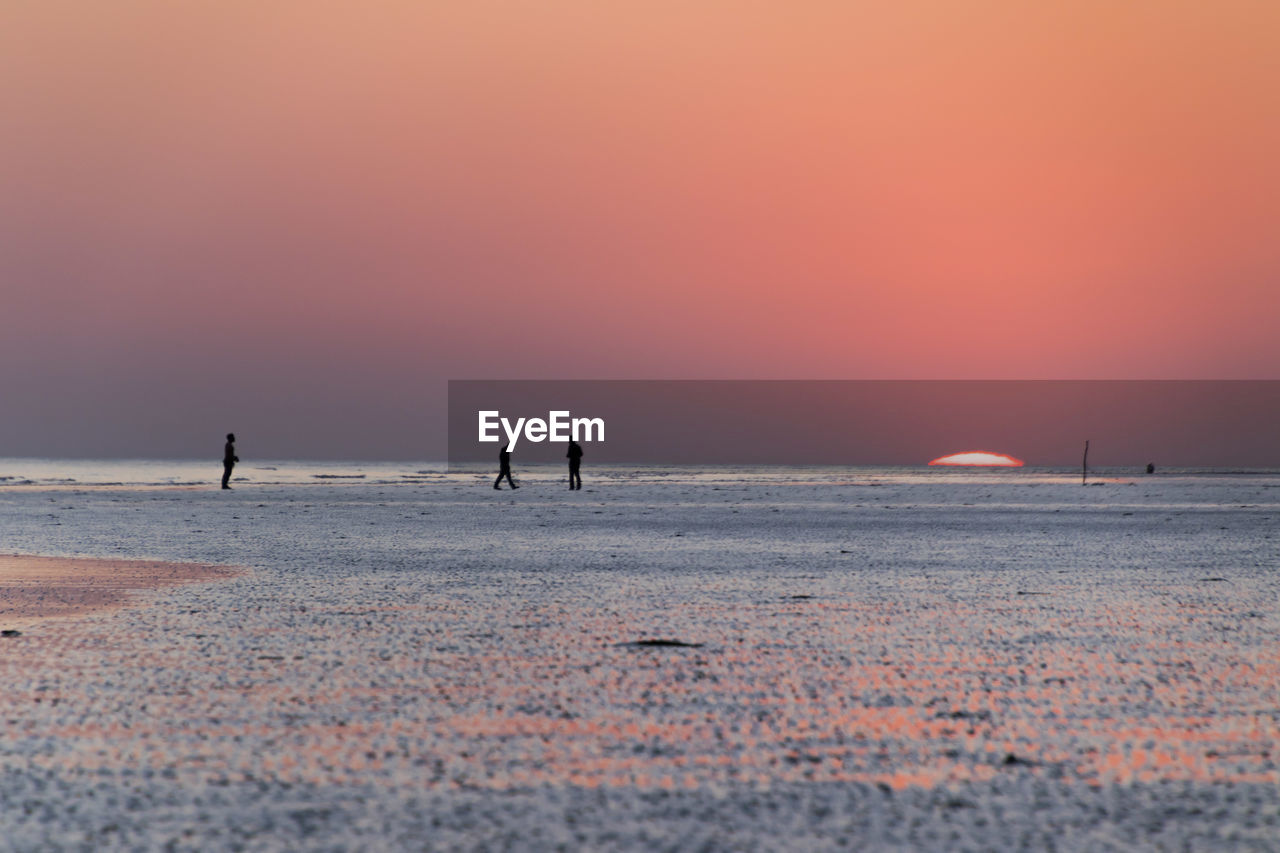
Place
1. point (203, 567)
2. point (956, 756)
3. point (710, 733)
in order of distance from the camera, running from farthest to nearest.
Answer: point (203, 567) → point (710, 733) → point (956, 756)

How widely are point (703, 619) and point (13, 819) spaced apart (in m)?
6.00

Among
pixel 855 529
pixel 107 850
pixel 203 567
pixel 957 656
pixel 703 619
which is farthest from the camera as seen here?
pixel 855 529

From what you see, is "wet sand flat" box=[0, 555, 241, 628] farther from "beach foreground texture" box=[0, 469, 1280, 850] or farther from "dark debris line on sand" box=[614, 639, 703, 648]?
"dark debris line on sand" box=[614, 639, 703, 648]

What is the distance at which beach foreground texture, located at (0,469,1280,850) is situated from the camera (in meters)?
4.45

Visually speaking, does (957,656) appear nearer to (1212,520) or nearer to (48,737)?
(48,737)

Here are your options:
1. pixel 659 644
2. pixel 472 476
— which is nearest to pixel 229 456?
pixel 472 476

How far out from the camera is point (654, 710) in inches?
248

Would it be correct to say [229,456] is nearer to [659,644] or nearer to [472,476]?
[472,476]

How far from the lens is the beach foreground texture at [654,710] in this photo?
4.45 metres

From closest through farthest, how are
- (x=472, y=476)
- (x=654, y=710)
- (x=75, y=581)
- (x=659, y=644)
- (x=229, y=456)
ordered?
(x=654, y=710)
(x=659, y=644)
(x=75, y=581)
(x=229, y=456)
(x=472, y=476)

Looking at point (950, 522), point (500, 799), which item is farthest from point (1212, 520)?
point (500, 799)

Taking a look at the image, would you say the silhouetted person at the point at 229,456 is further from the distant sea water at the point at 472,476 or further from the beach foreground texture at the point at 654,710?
the beach foreground texture at the point at 654,710

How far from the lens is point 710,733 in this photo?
A: 5.80m

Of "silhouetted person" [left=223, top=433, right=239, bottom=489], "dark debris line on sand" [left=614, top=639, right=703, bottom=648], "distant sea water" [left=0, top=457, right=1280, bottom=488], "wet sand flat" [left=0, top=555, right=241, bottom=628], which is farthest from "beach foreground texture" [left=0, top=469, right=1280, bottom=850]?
"distant sea water" [left=0, top=457, right=1280, bottom=488]
